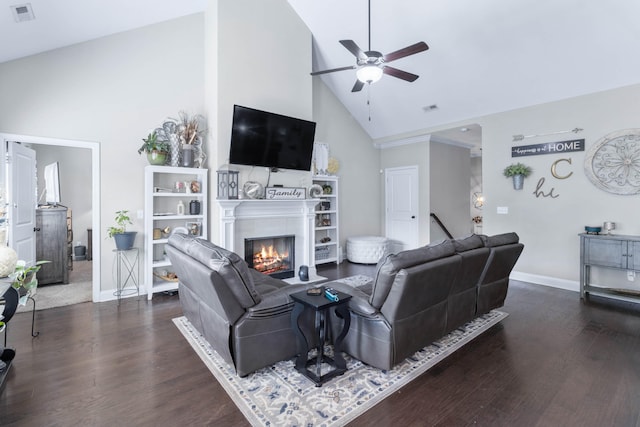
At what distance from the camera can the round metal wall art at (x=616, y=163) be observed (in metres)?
4.21

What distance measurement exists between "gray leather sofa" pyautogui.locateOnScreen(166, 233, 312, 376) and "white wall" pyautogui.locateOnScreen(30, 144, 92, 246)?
608 centimetres

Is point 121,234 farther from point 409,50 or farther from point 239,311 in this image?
point 409,50

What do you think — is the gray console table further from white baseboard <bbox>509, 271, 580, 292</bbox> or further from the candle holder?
the candle holder

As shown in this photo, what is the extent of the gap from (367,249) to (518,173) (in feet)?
9.84

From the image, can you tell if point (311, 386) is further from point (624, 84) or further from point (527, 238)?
point (624, 84)

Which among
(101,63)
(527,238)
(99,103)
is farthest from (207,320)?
(527,238)

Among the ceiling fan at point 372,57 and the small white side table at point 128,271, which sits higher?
the ceiling fan at point 372,57

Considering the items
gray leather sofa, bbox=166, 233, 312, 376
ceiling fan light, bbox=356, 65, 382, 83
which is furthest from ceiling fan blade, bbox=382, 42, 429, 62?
gray leather sofa, bbox=166, 233, 312, 376

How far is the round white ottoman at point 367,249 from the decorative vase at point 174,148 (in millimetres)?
3736

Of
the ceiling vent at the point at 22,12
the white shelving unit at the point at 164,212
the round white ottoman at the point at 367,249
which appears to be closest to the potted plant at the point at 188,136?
the white shelving unit at the point at 164,212

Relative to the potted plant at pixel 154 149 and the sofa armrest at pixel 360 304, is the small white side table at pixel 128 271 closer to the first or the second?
the potted plant at pixel 154 149

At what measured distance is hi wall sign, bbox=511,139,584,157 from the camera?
4711 mm

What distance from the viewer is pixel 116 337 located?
3068 millimetres

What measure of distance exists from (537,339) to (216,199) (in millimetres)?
4103
